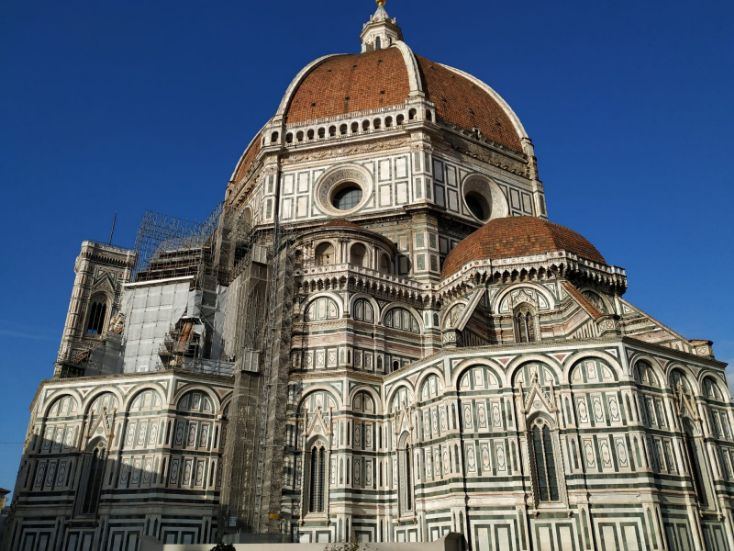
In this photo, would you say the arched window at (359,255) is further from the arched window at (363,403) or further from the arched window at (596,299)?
the arched window at (596,299)

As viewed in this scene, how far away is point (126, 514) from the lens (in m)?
22.7

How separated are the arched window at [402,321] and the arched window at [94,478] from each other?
40.7ft

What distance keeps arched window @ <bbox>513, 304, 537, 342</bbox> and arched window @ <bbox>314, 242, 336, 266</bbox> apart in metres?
8.60

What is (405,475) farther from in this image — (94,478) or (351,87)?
(351,87)

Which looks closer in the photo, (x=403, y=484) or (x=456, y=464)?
(x=456, y=464)

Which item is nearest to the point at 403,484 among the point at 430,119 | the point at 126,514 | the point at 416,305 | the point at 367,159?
the point at 416,305

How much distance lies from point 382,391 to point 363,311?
3.55 metres

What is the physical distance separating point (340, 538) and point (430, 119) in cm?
2169

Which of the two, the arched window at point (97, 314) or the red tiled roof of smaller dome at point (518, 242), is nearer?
the red tiled roof of smaller dome at point (518, 242)

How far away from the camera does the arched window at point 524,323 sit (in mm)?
25750

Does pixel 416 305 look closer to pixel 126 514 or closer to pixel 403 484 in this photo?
pixel 403 484

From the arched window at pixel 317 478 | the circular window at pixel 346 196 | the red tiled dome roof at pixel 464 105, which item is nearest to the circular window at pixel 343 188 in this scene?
the circular window at pixel 346 196

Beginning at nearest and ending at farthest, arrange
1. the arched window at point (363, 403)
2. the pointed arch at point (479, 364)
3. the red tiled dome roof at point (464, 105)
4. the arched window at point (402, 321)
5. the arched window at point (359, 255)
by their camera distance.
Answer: the pointed arch at point (479, 364) → the arched window at point (363, 403) → the arched window at point (402, 321) → the arched window at point (359, 255) → the red tiled dome roof at point (464, 105)

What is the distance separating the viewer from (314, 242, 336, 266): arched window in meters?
28.9
